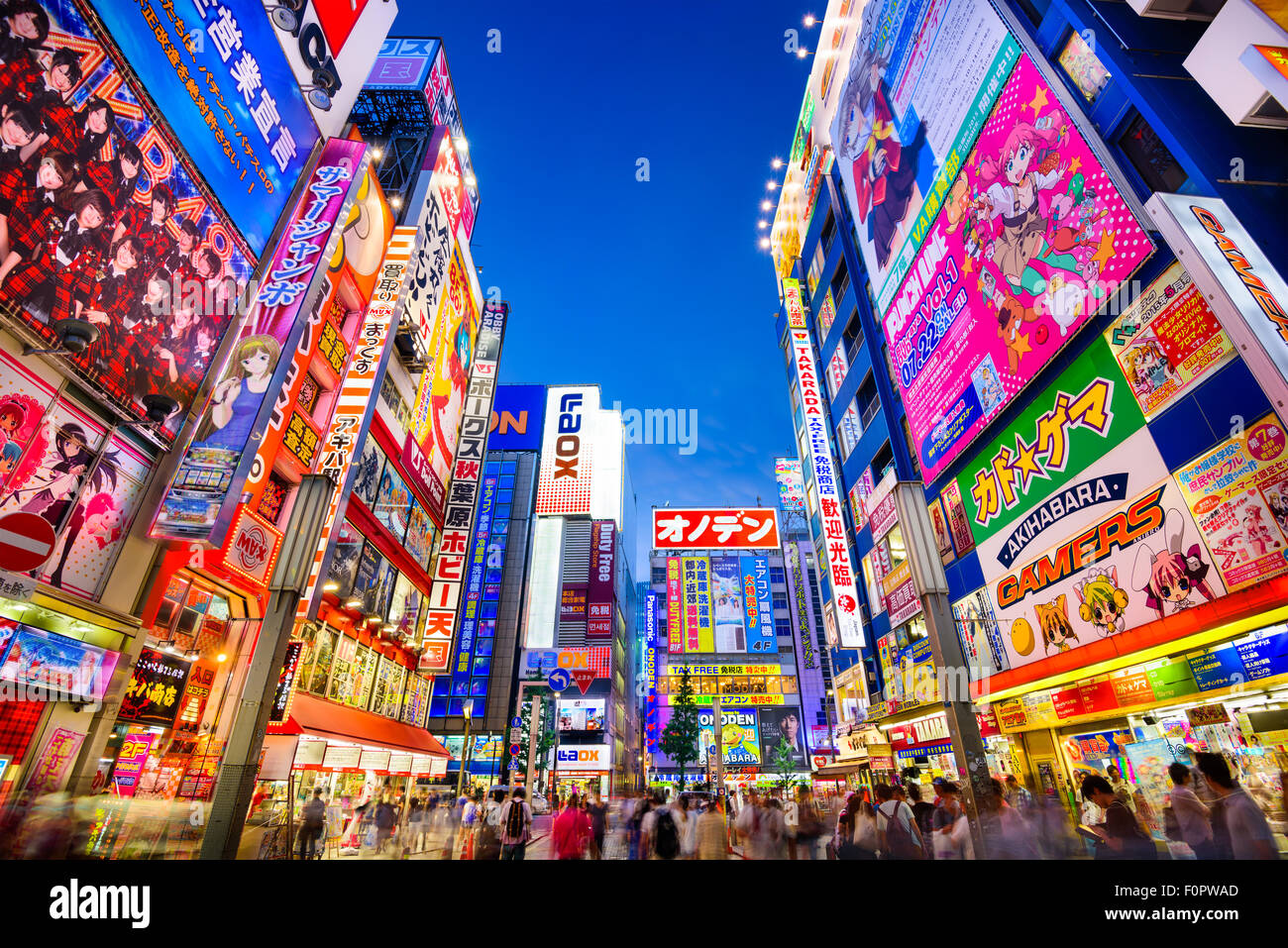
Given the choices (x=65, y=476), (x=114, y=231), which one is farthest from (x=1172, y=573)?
(x=114, y=231)

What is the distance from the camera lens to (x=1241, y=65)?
315 inches

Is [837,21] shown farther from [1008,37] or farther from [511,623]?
[511,623]

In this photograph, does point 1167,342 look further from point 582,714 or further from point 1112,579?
point 582,714

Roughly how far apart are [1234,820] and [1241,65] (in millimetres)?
10416

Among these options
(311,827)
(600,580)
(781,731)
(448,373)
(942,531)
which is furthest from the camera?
(781,731)

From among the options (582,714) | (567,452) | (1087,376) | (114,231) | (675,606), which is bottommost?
(582,714)

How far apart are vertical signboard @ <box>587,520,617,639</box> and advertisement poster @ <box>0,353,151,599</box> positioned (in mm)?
48813

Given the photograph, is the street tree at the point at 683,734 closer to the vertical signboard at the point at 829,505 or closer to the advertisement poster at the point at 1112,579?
the vertical signboard at the point at 829,505

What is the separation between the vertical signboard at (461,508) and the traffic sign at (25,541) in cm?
1354

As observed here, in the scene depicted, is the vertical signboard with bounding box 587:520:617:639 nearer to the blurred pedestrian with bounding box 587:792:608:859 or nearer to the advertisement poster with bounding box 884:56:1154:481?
the advertisement poster with bounding box 884:56:1154:481

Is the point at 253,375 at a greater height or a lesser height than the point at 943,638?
greater

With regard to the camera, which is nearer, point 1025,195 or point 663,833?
point 663,833

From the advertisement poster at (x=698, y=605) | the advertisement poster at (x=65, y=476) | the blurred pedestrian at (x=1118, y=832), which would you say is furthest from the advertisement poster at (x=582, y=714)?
the blurred pedestrian at (x=1118, y=832)

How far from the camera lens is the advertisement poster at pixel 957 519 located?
54.3 feet
